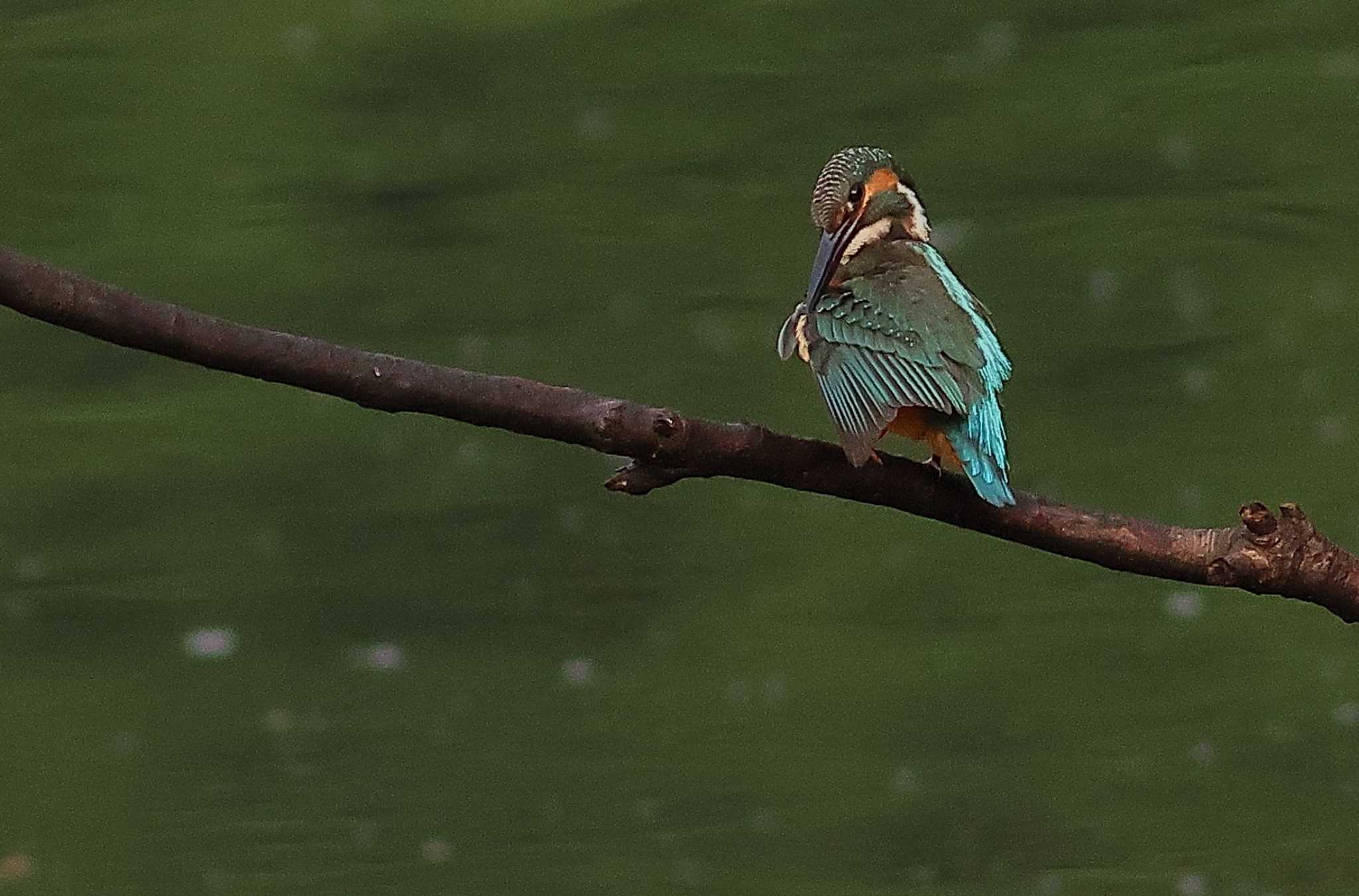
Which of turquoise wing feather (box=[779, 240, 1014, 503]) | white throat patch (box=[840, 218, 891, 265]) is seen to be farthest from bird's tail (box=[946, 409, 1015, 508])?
white throat patch (box=[840, 218, 891, 265])

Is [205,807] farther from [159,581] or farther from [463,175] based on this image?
[463,175]

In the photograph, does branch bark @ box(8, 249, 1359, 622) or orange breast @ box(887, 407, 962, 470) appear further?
orange breast @ box(887, 407, 962, 470)

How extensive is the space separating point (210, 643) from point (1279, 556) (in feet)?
4.63

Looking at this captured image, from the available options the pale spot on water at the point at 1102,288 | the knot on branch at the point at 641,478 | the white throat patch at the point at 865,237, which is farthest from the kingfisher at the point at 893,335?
the pale spot on water at the point at 1102,288

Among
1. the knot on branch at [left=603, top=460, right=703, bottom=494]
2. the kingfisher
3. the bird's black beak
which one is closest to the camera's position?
the knot on branch at [left=603, top=460, right=703, bottom=494]

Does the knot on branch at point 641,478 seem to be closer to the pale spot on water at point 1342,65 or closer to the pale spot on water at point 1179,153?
the pale spot on water at point 1179,153

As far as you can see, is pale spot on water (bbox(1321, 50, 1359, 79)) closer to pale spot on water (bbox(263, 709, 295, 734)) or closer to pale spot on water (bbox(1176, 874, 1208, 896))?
pale spot on water (bbox(1176, 874, 1208, 896))

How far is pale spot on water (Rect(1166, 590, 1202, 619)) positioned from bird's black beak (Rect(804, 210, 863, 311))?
0.89 m

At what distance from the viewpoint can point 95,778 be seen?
7.50 feet

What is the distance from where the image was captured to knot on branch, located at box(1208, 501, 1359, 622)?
1226mm

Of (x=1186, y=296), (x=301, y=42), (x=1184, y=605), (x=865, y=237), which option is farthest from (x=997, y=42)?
(x=865, y=237)

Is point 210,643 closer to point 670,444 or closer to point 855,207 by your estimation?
point 855,207

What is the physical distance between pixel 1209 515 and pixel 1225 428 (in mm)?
104

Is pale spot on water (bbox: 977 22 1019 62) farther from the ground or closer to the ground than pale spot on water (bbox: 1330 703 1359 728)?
farther from the ground
